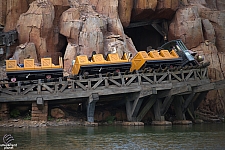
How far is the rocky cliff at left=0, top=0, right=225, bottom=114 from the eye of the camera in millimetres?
25422

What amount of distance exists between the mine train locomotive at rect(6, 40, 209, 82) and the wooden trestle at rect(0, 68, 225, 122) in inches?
18.1

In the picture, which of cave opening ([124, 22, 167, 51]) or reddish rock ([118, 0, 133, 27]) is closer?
reddish rock ([118, 0, 133, 27])

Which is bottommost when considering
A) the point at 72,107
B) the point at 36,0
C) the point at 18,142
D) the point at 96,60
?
the point at 18,142

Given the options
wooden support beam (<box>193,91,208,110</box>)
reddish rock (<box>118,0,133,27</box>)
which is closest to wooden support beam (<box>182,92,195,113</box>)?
wooden support beam (<box>193,91,208,110</box>)

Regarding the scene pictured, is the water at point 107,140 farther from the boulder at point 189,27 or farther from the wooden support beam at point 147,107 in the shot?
the boulder at point 189,27

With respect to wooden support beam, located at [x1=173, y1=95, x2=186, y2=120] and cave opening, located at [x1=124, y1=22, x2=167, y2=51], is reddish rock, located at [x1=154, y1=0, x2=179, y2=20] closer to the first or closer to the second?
cave opening, located at [x1=124, y1=22, x2=167, y2=51]

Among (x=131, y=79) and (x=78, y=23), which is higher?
(x=78, y=23)

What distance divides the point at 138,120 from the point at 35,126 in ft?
18.1

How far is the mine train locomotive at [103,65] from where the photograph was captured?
21.3 meters

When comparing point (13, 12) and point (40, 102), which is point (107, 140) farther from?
point (13, 12)

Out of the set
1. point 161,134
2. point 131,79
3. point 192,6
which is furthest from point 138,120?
point 192,6

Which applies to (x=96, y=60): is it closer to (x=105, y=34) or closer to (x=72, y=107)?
(x=72, y=107)

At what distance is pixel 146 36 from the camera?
1375 inches

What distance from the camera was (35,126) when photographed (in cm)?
1981
